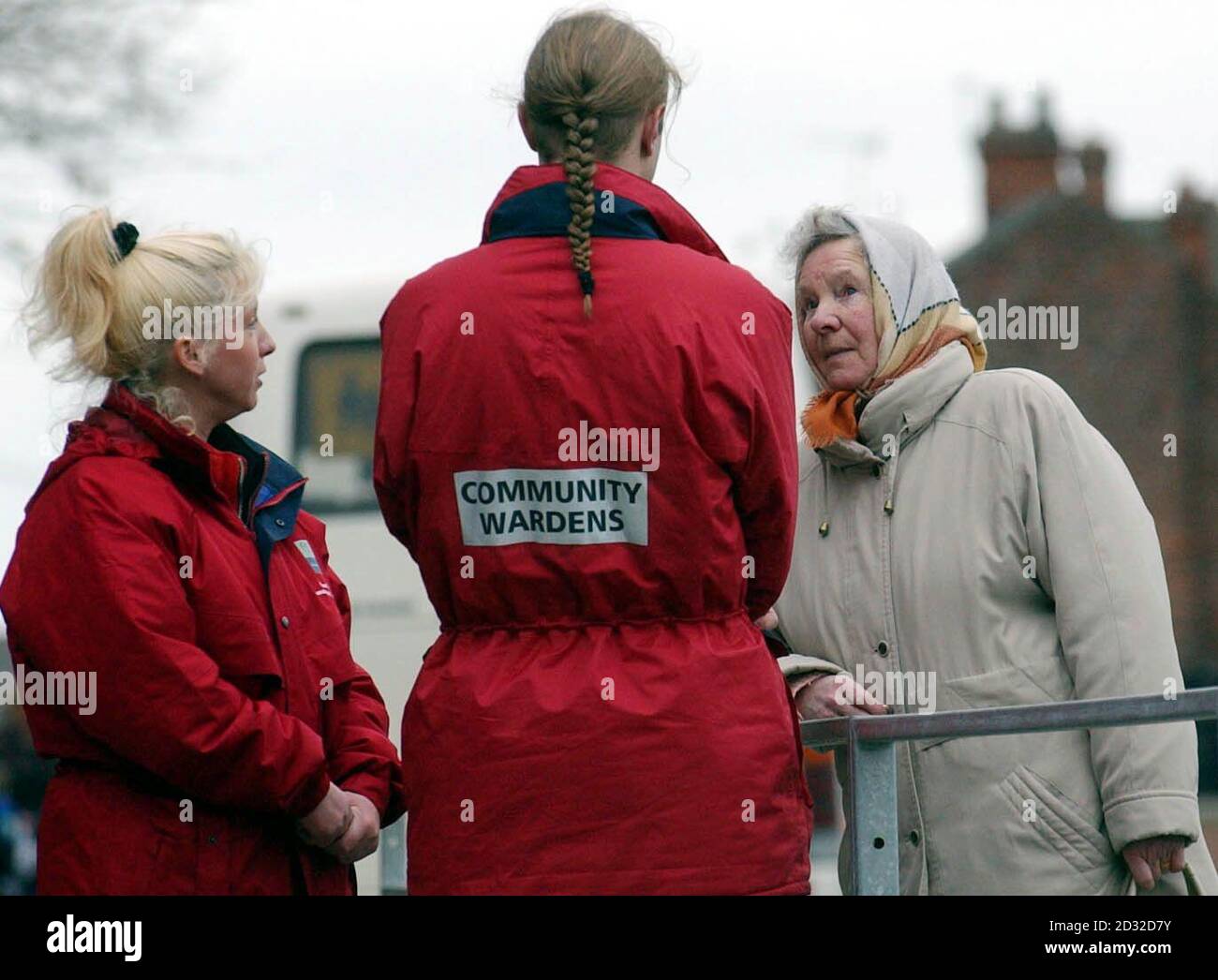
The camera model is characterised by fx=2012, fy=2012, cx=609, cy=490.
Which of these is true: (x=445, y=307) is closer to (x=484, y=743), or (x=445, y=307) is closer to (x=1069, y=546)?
(x=484, y=743)

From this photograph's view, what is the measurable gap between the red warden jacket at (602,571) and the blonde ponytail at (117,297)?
50cm

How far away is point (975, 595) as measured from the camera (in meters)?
3.66

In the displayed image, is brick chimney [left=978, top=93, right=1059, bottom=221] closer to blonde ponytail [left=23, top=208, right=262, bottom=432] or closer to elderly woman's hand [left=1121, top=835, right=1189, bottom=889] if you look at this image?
elderly woman's hand [left=1121, top=835, right=1189, bottom=889]

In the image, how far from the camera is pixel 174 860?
3.24 meters

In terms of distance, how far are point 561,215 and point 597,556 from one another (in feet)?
1.82

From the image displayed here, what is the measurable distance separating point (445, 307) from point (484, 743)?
2.24ft

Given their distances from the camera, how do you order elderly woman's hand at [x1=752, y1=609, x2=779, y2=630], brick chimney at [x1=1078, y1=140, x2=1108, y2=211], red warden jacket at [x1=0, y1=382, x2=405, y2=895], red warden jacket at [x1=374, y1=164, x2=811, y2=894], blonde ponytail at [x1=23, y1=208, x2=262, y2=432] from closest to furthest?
red warden jacket at [x1=374, y1=164, x2=811, y2=894], red warden jacket at [x1=0, y1=382, x2=405, y2=895], elderly woman's hand at [x1=752, y1=609, x2=779, y2=630], blonde ponytail at [x1=23, y1=208, x2=262, y2=432], brick chimney at [x1=1078, y1=140, x2=1108, y2=211]

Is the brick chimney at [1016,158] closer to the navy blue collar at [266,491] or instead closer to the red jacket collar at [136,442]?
the navy blue collar at [266,491]

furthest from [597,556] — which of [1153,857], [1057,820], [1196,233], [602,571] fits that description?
[1196,233]

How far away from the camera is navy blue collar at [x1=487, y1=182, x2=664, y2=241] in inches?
125

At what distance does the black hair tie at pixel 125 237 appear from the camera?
3469 millimetres

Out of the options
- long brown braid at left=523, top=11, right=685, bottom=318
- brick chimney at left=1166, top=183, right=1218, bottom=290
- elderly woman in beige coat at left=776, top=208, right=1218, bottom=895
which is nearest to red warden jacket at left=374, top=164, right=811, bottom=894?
long brown braid at left=523, top=11, right=685, bottom=318

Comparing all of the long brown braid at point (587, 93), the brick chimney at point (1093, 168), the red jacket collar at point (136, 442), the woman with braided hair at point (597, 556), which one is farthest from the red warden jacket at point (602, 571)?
the brick chimney at point (1093, 168)

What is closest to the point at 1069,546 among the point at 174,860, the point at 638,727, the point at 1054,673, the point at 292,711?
the point at 1054,673
